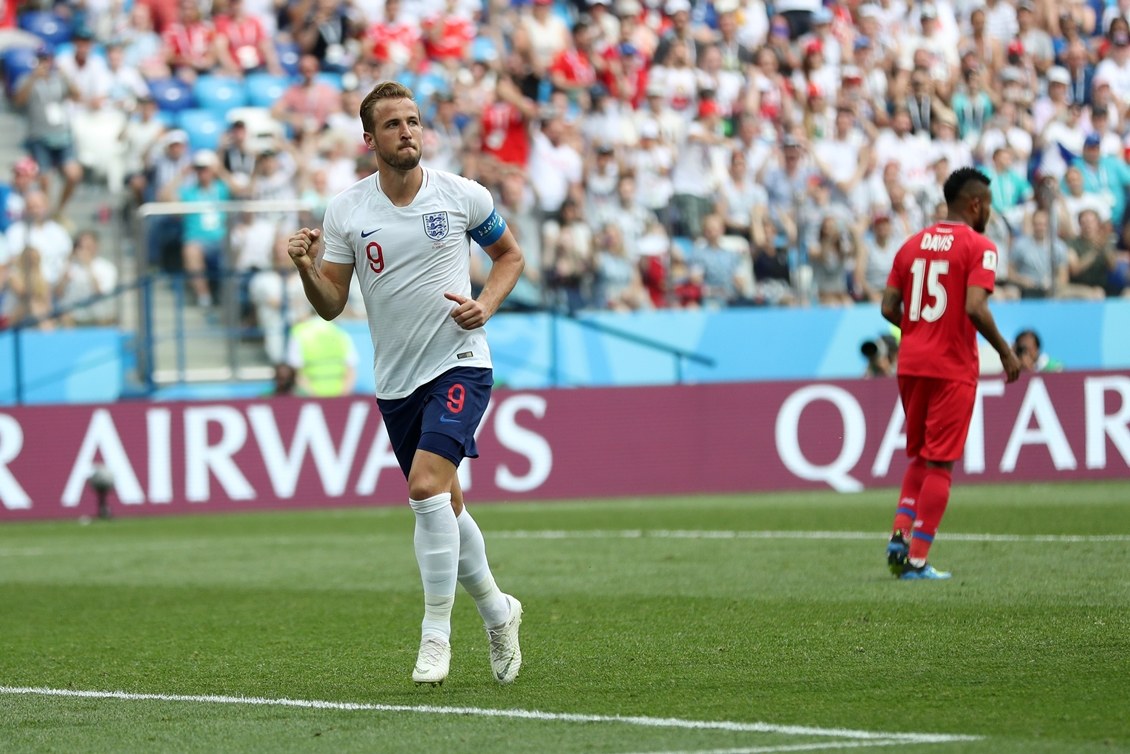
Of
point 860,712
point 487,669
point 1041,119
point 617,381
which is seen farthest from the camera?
point 1041,119

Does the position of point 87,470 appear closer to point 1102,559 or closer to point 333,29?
point 333,29

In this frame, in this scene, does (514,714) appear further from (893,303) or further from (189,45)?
(189,45)

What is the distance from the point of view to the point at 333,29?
22500mm

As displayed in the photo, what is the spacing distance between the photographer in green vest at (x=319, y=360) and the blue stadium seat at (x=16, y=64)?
17.3ft

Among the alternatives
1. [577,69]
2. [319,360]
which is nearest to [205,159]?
[319,360]

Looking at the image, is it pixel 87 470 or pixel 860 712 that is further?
pixel 87 470

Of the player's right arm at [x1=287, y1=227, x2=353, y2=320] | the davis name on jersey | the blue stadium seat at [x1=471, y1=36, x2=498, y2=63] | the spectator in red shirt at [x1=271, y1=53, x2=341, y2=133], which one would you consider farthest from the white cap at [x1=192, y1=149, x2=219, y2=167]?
the player's right arm at [x1=287, y1=227, x2=353, y2=320]

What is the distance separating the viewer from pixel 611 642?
325 inches

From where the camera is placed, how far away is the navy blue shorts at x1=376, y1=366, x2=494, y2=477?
277 inches

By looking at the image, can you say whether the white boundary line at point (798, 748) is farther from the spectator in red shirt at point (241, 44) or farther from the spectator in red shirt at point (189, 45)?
the spectator in red shirt at point (241, 44)

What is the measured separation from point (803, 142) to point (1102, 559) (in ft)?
37.3

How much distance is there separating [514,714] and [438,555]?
0.90m

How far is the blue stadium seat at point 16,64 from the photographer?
845 inches

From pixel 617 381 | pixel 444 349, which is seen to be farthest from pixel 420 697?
pixel 617 381
